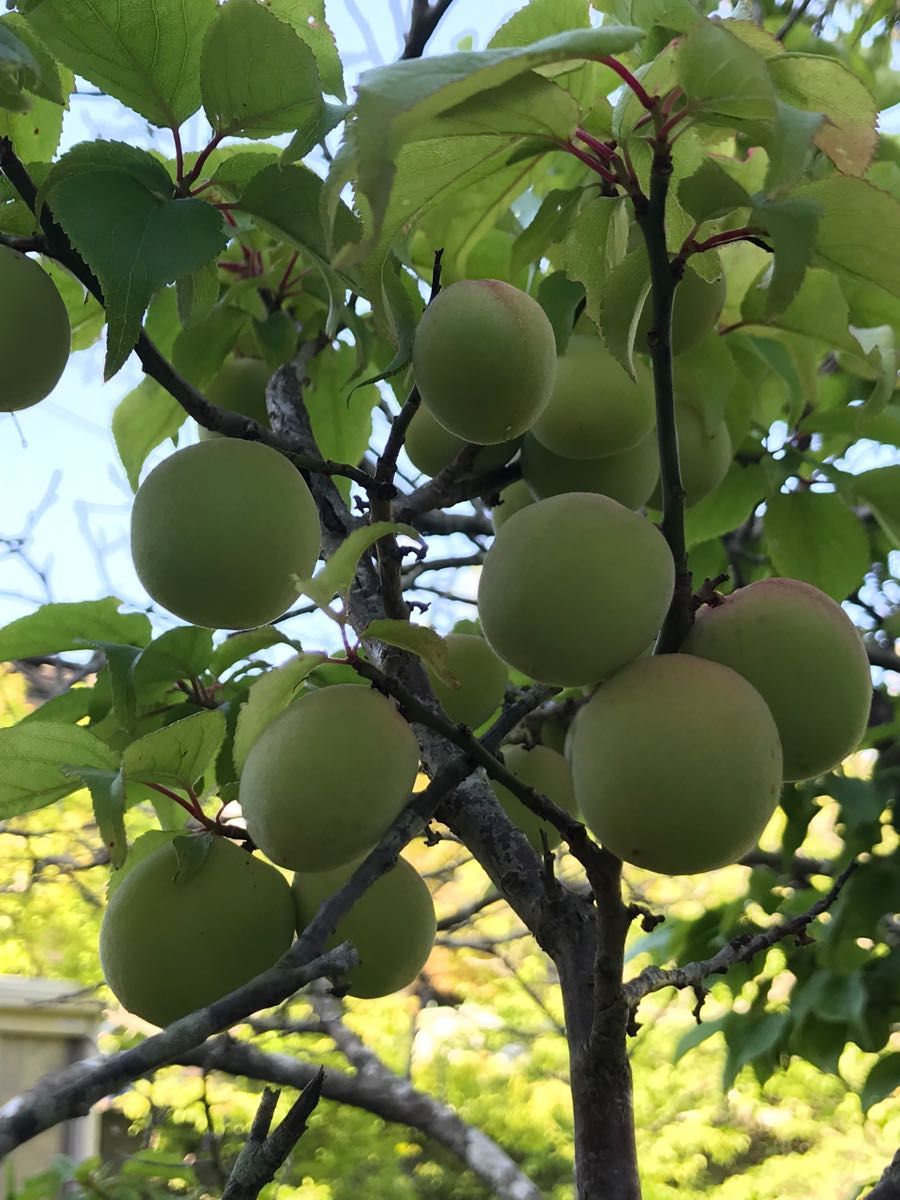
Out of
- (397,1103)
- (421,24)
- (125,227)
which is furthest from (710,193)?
(397,1103)

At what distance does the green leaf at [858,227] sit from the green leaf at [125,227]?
29 centimetres

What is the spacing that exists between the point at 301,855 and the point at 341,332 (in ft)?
1.91

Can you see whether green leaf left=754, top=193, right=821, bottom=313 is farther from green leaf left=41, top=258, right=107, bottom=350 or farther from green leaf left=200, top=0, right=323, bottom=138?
green leaf left=41, top=258, right=107, bottom=350

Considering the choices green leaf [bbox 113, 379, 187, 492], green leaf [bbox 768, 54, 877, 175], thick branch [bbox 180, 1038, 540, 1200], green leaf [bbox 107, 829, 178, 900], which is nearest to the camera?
green leaf [bbox 768, 54, 877, 175]

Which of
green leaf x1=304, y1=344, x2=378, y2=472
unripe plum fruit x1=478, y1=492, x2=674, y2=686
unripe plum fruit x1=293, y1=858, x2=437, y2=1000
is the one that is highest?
green leaf x1=304, y1=344, x2=378, y2=472

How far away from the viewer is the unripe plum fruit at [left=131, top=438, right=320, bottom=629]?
58 centimetres

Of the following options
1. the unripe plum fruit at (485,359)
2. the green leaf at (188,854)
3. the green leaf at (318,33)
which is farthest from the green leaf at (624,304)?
the green leaf at (188,854)

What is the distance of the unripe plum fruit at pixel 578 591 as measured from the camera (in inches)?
20.1

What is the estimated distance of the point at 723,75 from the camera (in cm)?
45

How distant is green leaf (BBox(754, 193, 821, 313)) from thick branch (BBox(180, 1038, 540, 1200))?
151 centimetres

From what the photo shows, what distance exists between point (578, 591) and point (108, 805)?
264 mm

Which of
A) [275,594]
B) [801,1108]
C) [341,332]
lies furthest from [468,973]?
[275,594]

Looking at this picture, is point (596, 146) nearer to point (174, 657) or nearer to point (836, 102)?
point (836, 102)

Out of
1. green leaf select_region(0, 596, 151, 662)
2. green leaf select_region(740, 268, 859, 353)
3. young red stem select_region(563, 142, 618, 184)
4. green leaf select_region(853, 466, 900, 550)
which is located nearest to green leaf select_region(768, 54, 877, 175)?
young red stem select_region(563, 142, 618, 184)
